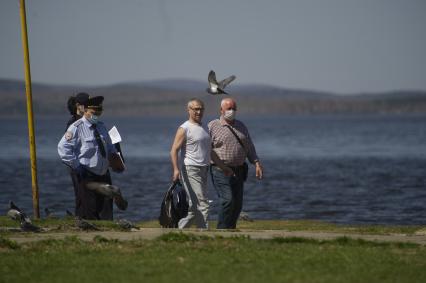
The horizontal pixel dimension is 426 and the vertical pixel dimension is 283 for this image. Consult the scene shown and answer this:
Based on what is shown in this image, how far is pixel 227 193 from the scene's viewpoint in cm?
1460

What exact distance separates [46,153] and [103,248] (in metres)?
65.6

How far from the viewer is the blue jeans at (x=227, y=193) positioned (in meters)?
14.6

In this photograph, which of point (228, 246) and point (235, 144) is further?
point (235, 144)

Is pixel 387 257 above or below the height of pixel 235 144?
below

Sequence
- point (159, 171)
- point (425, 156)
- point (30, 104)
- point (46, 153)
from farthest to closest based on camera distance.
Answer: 1. point (46, 153)
2. point (425, 156)
3. point (159, 171)
4. point (30, 104)

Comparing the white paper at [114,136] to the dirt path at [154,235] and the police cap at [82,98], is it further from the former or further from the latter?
the dirt path at [154,235]

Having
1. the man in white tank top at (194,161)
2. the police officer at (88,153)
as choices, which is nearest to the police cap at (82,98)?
the police officer at (88,153)

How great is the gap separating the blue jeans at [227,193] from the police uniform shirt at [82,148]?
157 centimetres

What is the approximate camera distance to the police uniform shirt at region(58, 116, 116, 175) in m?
14.2

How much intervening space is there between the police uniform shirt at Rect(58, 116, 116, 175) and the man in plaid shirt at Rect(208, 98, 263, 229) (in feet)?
5.20

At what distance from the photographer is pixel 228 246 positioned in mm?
11359

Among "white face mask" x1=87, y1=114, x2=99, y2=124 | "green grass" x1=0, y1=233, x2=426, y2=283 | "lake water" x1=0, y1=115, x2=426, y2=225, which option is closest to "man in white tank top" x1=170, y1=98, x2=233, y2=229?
"white face mask" x1=87, y1=114, x2=99, y2=124

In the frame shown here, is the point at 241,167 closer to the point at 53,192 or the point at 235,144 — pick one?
the point at 235,144

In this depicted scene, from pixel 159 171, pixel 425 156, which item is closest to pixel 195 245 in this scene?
pixel 159 171
